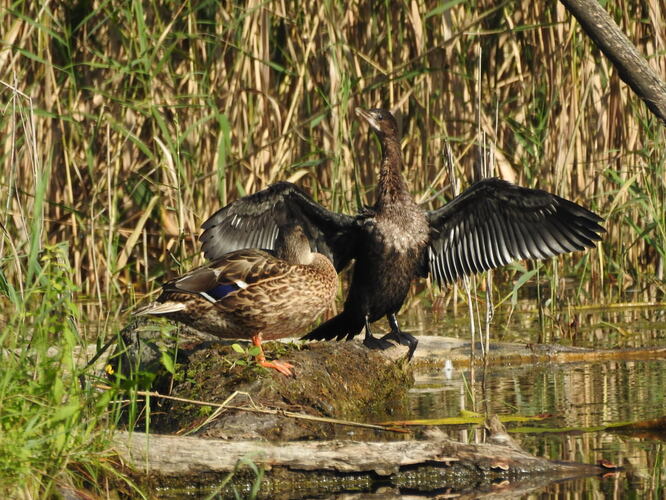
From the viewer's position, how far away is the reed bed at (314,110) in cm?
670

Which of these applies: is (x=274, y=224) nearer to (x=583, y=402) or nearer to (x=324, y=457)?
(x=583, y=402)

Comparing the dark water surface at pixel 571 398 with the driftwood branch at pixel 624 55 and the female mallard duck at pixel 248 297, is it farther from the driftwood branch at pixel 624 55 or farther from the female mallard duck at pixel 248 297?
the driftwood branch at pixel 624 55

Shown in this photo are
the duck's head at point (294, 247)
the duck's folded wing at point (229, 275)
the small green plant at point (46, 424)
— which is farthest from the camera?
the duck's head at point (294, 247)

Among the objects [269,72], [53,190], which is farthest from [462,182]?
[53,190]

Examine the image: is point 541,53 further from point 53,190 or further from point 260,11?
point 53,190

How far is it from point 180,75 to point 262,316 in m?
2.44

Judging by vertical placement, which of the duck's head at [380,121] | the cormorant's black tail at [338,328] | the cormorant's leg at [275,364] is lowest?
the cormorant's leg at [275,364]

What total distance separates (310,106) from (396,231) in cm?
193

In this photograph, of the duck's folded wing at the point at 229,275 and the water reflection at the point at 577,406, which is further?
the duck's folded wing at the point at 229,275

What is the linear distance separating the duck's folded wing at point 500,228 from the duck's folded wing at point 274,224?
440 mm

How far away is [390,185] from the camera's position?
536cm

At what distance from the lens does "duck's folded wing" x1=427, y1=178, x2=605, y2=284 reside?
5227 mm

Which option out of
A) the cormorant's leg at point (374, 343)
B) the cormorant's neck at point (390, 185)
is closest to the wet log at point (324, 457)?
the cormorant's leg at point (374, 343)

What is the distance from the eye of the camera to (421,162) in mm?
7195
